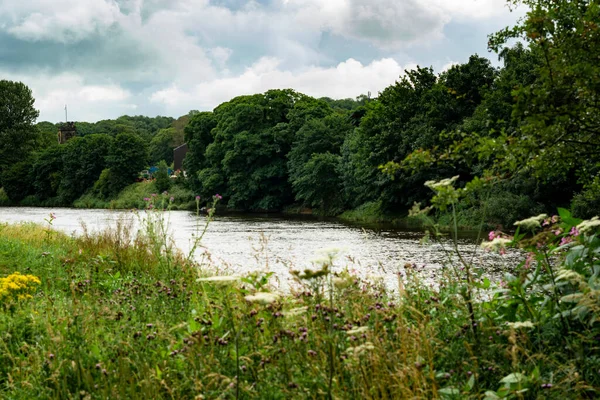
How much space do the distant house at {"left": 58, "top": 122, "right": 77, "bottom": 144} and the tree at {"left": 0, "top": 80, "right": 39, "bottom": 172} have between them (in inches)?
1387

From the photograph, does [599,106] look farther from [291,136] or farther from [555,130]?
[291,136]

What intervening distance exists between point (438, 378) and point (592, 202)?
22.1 metres

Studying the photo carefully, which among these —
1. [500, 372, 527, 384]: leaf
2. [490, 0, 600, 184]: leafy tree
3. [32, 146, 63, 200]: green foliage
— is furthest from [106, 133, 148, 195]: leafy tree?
[500, 372, 527, 384]: leaf

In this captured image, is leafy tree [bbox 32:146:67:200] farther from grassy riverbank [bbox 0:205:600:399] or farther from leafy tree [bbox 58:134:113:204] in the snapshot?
grassy riverbank [bbox 0:205:600:399]

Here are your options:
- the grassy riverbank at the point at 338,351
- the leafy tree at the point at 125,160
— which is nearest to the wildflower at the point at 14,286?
the grassy riverbank at the point at 338,351

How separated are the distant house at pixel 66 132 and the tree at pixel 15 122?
35.2 meters

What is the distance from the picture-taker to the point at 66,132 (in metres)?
128

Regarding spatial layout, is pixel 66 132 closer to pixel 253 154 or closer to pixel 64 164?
pixel 64 164

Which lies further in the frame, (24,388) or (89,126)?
(89,126)

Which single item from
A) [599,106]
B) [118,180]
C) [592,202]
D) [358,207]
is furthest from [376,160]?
[118,180]

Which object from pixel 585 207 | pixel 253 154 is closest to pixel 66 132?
pixel 253 154

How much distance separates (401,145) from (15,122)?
74.5m

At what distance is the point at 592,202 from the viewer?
2356 centimetres

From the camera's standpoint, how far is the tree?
8931 cm
